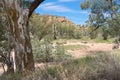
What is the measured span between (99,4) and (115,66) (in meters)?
19.3

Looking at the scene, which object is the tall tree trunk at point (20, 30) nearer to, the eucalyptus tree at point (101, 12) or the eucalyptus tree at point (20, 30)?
the eucalyptus tree at point (20, 30)

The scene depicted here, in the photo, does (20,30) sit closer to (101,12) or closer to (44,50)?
(44,50)

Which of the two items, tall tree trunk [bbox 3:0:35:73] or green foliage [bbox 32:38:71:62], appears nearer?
tall tree trunk [bbox 3:0:35:73]

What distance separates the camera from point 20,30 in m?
7.84

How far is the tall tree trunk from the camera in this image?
306 inches

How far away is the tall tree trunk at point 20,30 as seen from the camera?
7773mm

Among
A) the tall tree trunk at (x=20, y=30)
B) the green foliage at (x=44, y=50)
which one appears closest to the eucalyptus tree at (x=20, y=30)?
the tall tree trunk at (x=20, y=30)

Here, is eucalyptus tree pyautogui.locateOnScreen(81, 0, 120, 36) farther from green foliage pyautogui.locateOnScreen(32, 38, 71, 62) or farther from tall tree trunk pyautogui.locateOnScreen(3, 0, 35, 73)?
tall tree trunk pyautogui.locateOnScreen(3, 0, 35, 73)

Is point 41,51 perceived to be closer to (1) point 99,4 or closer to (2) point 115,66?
(1) point 99,4

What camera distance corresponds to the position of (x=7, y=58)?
12.6 meters

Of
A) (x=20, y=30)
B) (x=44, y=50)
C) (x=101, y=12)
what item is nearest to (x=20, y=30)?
(x=20, y=30)

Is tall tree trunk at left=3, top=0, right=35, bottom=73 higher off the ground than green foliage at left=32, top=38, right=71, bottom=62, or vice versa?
tall tree trunk at left=3, top=0, right=35, bottom=73

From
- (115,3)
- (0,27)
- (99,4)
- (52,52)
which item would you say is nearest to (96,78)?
(0,27)

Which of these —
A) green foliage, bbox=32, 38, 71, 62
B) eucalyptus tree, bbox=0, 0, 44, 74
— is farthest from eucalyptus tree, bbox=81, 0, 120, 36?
eucalyptus tree, bbox=0, 0, 44, 74
